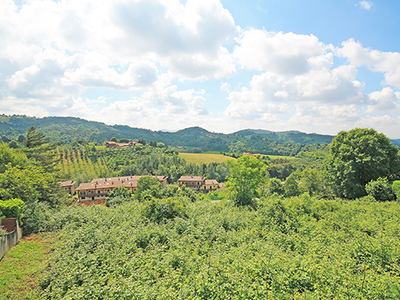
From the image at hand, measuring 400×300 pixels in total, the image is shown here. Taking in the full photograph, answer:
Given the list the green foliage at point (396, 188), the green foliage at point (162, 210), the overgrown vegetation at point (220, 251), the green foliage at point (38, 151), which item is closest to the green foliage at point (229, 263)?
the overgrown vegetation at point (220, 251)

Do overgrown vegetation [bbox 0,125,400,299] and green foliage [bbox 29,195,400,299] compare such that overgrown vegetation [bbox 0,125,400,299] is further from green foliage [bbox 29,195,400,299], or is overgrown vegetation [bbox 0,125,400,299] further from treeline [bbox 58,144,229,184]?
treeline [bbox 58,144,229,184]

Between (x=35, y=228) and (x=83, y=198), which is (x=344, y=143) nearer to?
(x=35, y=228)

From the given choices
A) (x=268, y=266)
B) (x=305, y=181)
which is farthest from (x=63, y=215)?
(x=305, y=181)

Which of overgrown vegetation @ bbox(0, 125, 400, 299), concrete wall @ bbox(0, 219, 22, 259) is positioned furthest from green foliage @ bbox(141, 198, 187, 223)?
concrete wall @ bbox(0, 219, 22, 259)

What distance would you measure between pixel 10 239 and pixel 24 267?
3441mm

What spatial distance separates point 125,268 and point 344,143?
3048 cm

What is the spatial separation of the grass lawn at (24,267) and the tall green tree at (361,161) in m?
30.6

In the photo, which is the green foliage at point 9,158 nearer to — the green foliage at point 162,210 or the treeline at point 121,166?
the green foliage at point 162,210

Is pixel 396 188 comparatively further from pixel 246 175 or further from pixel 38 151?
pixel 38 151

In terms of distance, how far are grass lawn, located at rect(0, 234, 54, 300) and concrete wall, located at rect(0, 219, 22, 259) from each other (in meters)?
0.24

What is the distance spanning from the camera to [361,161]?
2302 cm

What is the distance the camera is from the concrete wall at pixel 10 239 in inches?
376

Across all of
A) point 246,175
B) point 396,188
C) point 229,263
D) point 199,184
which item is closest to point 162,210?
point 229,263

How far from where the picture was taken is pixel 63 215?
1342 centimetres
